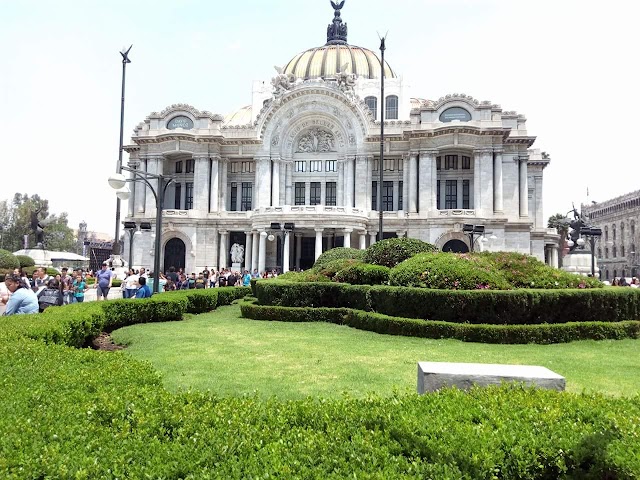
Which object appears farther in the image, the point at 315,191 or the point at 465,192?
the point at 315,191

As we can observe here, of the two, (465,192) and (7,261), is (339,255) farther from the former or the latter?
(7,261)

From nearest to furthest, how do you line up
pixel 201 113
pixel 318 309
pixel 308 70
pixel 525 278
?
pixel 525 278 < pixel 318 309 < pixel 201 113 < pixel 308 70

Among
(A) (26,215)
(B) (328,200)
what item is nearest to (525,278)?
(B) (328,200)

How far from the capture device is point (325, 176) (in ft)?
163

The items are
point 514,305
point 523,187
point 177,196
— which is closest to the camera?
point 514,305

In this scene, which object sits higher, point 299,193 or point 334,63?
point 334,63

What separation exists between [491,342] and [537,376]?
7.67 metres

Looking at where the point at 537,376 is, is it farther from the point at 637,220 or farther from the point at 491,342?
the point at 637,220

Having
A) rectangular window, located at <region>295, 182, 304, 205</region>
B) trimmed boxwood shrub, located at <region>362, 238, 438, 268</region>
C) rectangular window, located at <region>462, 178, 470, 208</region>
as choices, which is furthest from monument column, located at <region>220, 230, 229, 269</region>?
trimmed boxwood shrub, located at <region>362, 238, 438, 268</region>

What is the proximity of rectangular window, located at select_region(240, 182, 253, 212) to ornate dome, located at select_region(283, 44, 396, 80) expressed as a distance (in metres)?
15.7

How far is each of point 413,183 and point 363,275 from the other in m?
29.5

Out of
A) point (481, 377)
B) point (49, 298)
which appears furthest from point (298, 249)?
point (481, 377)

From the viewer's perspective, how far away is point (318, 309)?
17922mm

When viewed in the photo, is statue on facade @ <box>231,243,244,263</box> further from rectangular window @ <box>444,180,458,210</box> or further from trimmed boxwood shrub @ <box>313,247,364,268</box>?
trimmed boxwood shrub @ <box>313,247,364,268</box>
